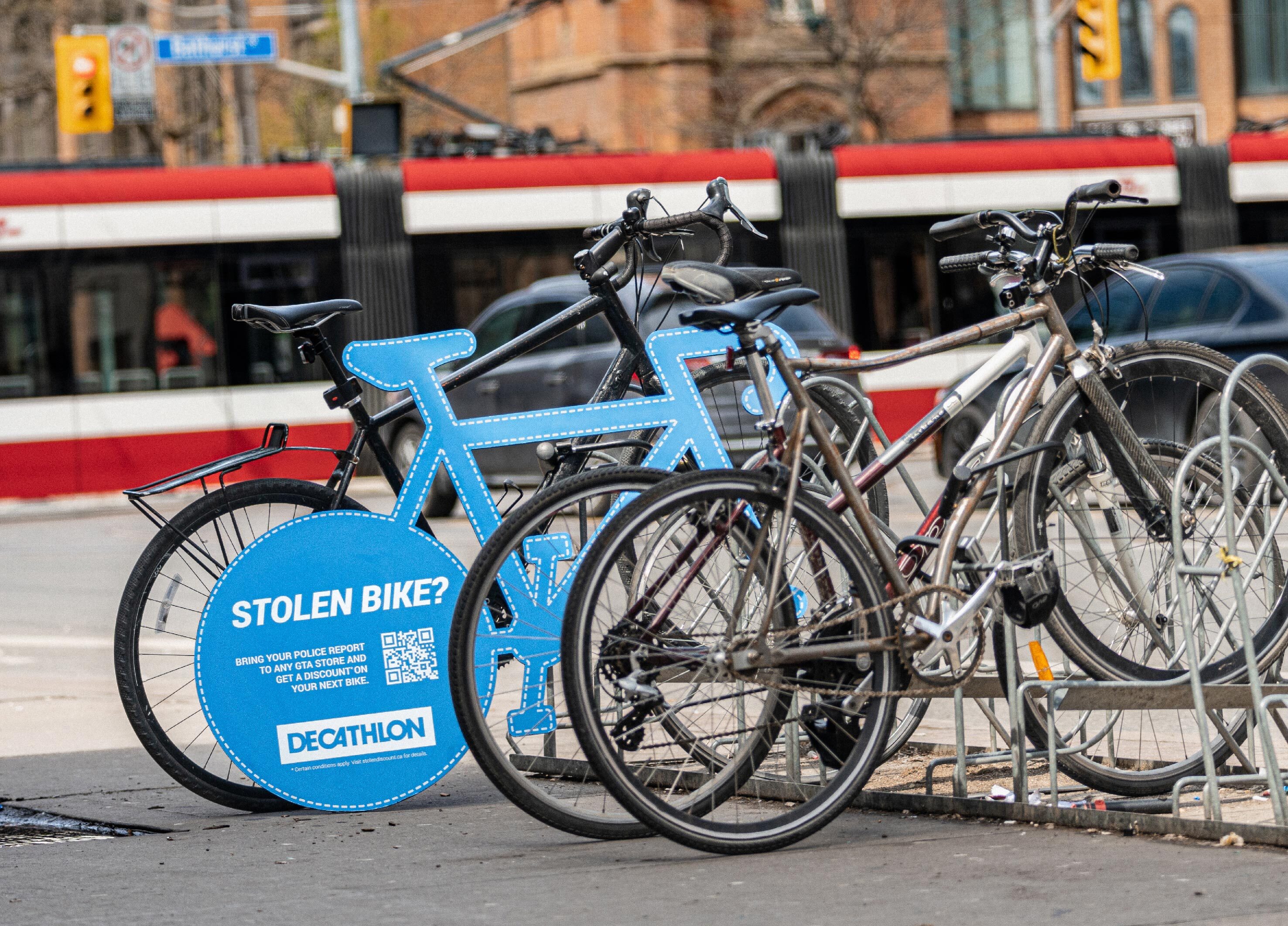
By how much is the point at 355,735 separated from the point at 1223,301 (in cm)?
838

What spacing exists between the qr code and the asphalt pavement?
1.18ft

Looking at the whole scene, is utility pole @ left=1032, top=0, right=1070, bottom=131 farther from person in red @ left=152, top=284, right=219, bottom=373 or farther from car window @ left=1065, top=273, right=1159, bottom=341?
car window @ left=1065, top=273, right=1159, bottom=341

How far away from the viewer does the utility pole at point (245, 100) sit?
87.6 ft

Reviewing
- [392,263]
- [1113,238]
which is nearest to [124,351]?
[392,263]

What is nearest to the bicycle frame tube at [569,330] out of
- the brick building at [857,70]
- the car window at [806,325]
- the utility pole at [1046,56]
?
the car window at [806,325]

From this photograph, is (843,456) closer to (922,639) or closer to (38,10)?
(922,639)

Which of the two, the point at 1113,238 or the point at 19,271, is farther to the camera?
the point at 1113,238

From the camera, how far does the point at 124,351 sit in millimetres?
19125

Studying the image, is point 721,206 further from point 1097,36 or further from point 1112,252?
point 1097,36

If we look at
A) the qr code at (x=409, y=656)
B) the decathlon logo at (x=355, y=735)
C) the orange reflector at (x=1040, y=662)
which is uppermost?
the qr code at (x=409, y=656)

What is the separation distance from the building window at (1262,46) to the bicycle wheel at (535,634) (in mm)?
48255

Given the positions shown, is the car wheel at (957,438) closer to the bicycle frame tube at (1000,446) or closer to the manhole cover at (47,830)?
the bicycle frame tube at (1000,446)

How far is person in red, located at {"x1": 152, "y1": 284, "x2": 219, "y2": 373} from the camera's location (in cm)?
1919

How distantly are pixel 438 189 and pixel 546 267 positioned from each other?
55.0 inches
